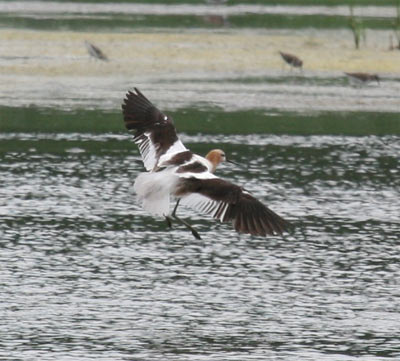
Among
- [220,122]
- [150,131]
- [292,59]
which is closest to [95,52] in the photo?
[292,59]

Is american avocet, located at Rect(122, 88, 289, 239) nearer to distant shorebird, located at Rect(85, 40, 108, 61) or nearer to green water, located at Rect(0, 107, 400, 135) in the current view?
green water, located at Rect(0, 107, 400, 135)

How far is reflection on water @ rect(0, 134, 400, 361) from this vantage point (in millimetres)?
10453

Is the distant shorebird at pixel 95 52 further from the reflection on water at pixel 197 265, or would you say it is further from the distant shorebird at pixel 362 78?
the reflection on water at pixel 197 265

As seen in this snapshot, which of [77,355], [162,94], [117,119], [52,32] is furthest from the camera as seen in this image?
[52,32]

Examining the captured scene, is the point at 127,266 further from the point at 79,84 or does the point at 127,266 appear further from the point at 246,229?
the point at 79,84

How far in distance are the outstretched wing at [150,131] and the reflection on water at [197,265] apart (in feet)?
3.45

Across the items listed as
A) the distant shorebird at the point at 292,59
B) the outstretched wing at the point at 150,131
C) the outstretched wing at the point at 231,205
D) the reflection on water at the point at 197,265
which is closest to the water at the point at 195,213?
the reflection on water at the point at 197,265

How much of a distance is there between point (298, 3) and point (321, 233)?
2198 cm

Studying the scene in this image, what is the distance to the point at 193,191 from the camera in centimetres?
1080

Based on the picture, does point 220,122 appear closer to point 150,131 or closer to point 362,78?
point 362,78

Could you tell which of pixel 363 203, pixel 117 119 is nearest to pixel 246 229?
pixel 363 203

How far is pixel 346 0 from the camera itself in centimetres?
3541

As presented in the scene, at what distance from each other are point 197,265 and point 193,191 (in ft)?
6.85

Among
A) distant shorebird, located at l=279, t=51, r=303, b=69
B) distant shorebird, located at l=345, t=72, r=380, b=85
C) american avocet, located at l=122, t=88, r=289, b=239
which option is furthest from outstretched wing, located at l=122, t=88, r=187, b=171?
distant shorebird, located at l=279, t=51, r=303, b=69
